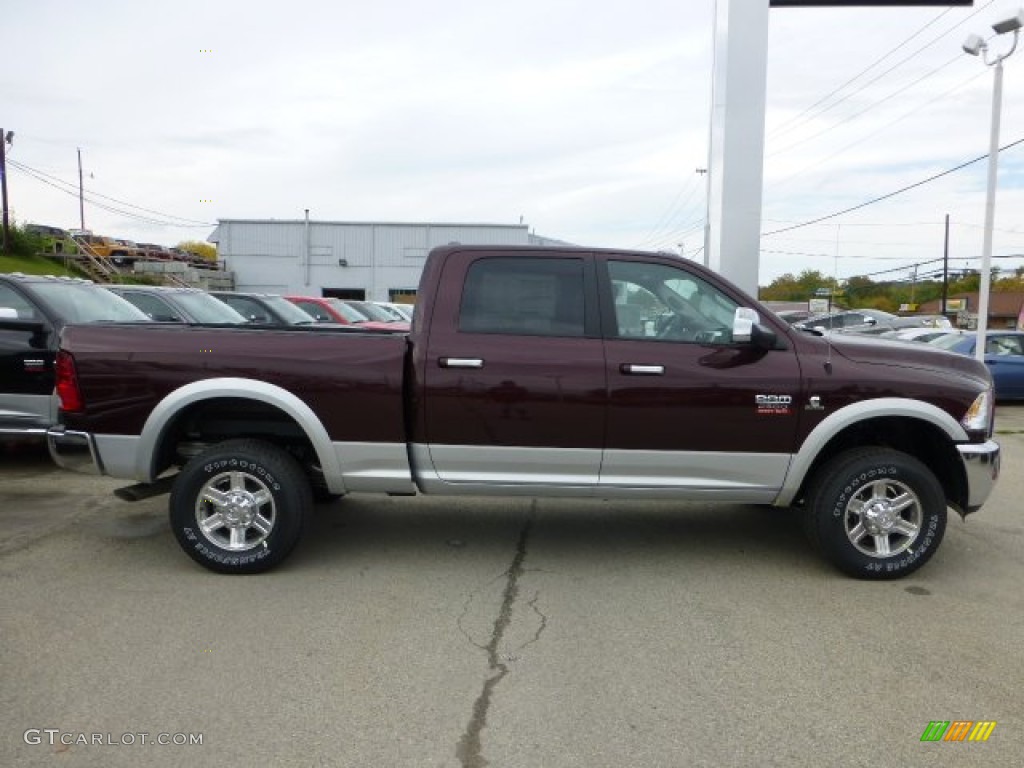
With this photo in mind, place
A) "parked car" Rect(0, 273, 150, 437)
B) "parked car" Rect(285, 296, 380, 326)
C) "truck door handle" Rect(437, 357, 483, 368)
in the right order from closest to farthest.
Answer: "truck door handle" Rect(437, 357, 483, 368) → "parked car" Rect(0, 273, 150, 437) → "parked car" Rect(285, 296, 380, 326)

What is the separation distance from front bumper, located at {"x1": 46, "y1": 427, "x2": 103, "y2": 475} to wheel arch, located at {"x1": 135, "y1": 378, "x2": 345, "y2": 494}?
0.27 meters

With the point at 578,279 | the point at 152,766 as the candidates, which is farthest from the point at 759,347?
the point at 152,766

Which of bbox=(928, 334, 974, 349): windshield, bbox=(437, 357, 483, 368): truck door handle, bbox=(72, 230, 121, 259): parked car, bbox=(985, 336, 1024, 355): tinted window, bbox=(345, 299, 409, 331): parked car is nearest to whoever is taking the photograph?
bbox=(437, 357, 483, 368): truck door handle

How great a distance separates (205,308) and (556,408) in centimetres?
794

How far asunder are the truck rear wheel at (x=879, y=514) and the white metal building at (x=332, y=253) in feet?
133

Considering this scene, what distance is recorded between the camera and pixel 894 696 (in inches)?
133

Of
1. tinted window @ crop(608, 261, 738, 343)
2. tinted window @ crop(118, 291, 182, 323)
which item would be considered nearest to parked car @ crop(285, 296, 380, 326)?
tinted window @ crop(118, 291, 182, 323)

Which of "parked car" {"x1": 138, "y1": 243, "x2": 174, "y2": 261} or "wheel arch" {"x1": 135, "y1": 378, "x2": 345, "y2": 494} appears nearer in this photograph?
"wheel arch" {"x1": 135, "y1": 378, "x2": 345, "y2": 494}

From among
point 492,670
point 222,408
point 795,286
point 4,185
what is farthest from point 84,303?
point 795,286

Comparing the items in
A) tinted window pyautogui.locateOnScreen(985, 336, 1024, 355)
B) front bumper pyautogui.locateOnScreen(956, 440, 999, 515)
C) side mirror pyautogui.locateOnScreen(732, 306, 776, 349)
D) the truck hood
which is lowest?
front bumper pyautogui.locateOnScreen(956, 440, 999, 515)

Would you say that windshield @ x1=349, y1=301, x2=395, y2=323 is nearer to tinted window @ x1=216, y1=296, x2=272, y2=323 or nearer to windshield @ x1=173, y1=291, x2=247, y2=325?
tinted window @ x1=216, y1=296, x2=272, y2=323

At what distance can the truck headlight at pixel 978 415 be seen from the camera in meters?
4.70

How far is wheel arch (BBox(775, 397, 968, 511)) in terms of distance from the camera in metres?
4.65

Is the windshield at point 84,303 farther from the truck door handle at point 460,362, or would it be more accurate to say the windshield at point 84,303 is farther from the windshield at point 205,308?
the truck door handle at point 460,362
